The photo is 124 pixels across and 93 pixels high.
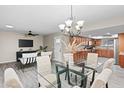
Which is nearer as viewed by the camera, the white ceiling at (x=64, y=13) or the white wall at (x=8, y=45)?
the white ceiling at (x=64, y=13)

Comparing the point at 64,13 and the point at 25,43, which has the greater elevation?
the point at 64,13

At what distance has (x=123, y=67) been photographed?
5.27 meters

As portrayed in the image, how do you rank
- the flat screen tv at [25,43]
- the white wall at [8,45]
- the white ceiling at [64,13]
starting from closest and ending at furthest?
the white ceiling at [64,13] < the white wall at [8,45] < the flat screen tv at [25,43]

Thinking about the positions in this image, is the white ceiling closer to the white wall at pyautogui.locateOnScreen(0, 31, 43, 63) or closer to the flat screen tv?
the white wall at pyautogui.locateOnScreen(0, 31, 43, 63)

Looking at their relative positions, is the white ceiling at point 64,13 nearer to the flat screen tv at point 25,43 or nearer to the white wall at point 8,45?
the white wall at point 8,45

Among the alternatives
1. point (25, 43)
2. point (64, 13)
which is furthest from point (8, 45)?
point (64, 13)

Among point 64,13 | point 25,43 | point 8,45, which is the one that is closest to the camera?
point 64,13

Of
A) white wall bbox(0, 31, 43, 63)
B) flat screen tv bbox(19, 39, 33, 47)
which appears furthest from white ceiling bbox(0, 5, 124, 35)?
flat screen tv bbox(19, 39, 33, 47)

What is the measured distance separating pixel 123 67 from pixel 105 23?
3028mm

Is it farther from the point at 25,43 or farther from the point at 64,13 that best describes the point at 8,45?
the point at 64,13

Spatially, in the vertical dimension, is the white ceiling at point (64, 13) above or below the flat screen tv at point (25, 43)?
above

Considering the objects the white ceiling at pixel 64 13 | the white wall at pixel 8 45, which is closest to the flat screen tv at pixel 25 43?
the white wall at pixel 8 45

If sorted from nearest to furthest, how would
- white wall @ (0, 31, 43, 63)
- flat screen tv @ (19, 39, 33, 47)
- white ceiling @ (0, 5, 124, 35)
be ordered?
1. white ceiling @ (0, 5, 124, 35)
2. white wall @ (0, 31, 43, 63)
3. flat screen tv @ (19, 39, 33, 47)
